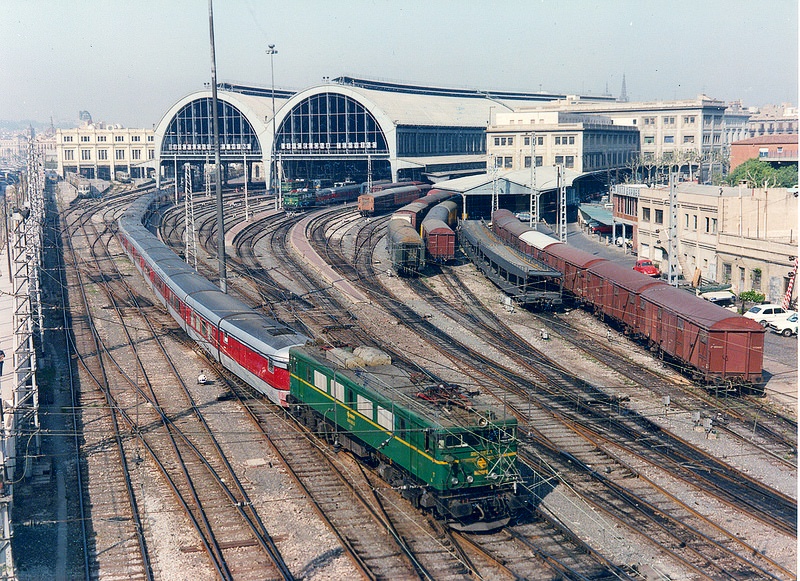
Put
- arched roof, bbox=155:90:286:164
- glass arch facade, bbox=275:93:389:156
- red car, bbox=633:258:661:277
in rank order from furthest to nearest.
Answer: arched roof, bbox=155:90:286:164, glass arch facade, bbox=275:93:389:156, red car, bbox=633:258:661:277

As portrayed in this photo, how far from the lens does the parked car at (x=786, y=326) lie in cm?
4055

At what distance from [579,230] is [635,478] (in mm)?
57833

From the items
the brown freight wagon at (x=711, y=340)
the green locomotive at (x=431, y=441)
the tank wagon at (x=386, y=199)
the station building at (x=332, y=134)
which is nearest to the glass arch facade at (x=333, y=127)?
Answer: the station building at (x=332, y=134)

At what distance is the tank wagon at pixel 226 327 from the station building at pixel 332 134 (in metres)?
49.9

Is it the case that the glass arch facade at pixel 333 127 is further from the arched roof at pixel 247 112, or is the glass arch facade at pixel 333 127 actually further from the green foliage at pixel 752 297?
the green foliage at pixel 752 297

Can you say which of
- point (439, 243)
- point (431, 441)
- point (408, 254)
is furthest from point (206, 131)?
point (431, 441)

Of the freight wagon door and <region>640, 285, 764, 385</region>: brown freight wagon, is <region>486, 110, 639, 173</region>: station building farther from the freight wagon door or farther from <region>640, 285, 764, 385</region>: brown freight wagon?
the freight wagon door

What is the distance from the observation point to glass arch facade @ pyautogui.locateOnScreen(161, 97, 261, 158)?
109m

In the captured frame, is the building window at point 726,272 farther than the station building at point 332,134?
No

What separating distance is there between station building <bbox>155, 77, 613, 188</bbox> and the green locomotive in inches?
2867

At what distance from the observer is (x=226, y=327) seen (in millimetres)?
31609

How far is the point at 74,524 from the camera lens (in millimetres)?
21094

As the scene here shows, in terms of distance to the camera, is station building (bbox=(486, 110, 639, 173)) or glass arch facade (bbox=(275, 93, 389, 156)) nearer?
station building (bbox=(486, 110, 639, 173))

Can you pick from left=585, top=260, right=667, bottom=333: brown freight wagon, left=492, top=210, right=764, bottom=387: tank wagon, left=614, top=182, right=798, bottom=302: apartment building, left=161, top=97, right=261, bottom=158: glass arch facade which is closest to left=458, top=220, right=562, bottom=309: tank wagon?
left=492, top=210, right=764, bottom=387: tank wagon
